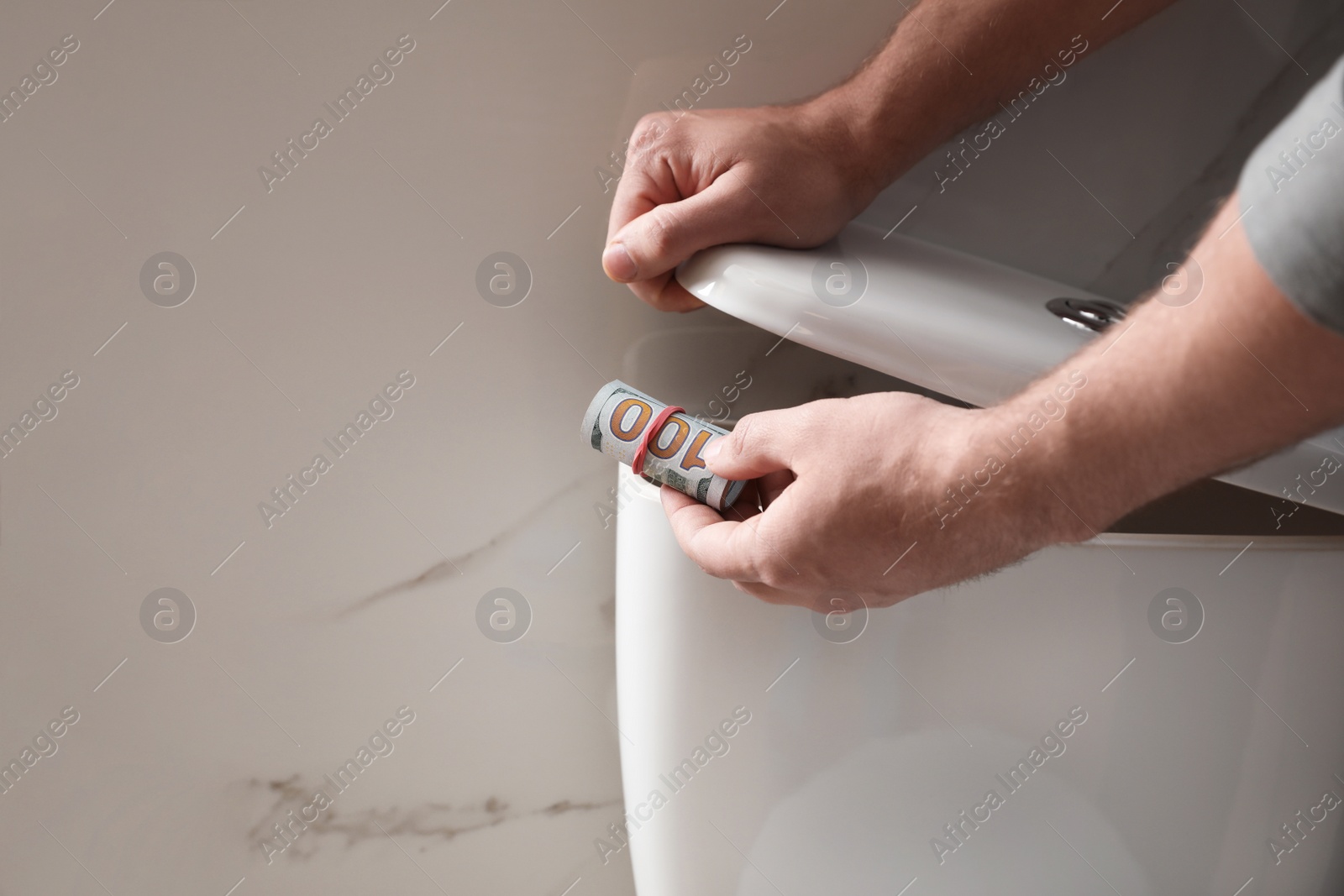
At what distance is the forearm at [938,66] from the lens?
57 cm

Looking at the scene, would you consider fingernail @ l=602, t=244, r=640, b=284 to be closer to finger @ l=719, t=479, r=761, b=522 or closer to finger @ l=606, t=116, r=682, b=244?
finger @ l=606, t=116, r=682, b=244

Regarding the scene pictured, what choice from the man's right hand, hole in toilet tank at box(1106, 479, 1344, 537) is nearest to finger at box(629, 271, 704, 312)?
the man's right hand

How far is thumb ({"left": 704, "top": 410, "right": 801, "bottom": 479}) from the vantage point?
1.43ft

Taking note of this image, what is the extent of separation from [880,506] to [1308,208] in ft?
0.64

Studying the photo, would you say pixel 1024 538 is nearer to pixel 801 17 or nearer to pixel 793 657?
pixel 793 657

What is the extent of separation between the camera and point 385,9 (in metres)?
0.58

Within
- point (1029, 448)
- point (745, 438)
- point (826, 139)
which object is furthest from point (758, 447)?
point (826, 139)

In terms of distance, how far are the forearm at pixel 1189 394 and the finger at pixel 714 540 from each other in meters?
0.13

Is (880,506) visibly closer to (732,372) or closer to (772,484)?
(772,484)

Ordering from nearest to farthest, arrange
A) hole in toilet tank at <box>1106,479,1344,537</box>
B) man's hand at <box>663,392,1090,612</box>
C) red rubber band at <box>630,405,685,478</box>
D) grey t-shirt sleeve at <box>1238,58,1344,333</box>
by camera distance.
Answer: grey t-shirt sleeve at <box>1238,58,1344,333</box>
man's hand at <box>663,392,1090,612</box>
red rubber band at <box>630,405,685,478</box>
hole in toilet tank at <box>1106,479,1344,537</box>

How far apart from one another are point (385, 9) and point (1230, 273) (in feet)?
1.77

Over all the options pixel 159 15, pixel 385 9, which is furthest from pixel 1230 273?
pixel 159 15

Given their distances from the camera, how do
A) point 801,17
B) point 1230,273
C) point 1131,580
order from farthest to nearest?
point 801,17, point 1131,580, point 1230,273

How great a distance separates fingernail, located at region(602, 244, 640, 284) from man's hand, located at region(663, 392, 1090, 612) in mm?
133
